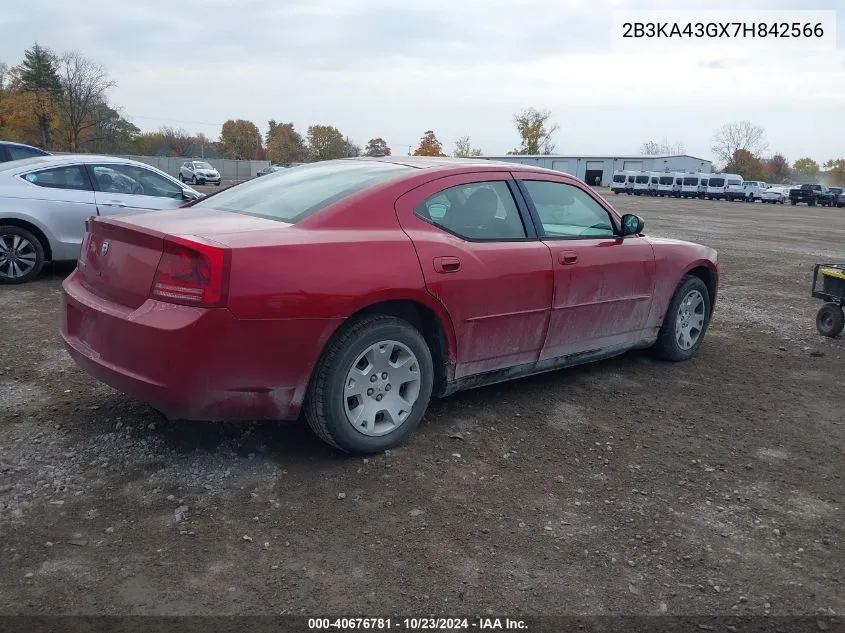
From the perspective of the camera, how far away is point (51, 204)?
781 cm

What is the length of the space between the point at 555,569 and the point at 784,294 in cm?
801

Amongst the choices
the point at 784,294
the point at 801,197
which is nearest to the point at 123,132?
the point at 801,197

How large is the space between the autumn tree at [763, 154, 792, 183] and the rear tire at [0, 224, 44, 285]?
4431 inches

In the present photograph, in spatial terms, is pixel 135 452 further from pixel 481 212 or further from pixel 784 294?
pixel 784 294

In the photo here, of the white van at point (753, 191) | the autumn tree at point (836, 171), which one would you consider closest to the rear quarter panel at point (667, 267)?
the white van at point (753, 191)

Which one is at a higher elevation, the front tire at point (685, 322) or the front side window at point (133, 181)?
the front side window at point (133, 181)

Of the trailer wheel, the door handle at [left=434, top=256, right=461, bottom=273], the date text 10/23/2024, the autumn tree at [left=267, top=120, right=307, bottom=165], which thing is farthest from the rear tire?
the autumn tree at [left=267, top=120, right=307, bottom=165]

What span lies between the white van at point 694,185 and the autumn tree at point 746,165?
4100 cm

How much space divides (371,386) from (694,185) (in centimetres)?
6178

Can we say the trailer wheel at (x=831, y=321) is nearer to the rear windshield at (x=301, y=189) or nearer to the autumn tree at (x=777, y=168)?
the rear windshield at (x=301, y=189)

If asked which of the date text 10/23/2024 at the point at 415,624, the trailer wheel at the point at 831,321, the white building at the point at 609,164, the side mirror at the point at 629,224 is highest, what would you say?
the white building at the point at 609,164

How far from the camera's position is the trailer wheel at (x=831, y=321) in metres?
6.77

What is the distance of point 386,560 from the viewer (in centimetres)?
283

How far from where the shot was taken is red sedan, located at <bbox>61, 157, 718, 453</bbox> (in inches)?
126
